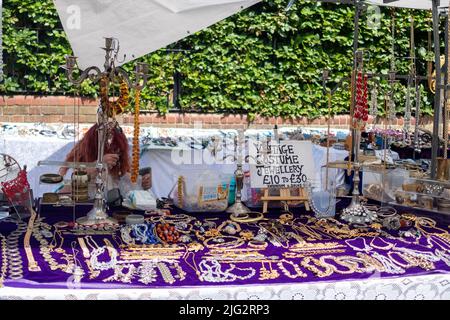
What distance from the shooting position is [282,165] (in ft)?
8.89

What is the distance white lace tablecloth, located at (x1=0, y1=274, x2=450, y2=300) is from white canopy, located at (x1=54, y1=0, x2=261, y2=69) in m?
1.52

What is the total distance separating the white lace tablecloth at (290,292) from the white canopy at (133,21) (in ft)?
4.98

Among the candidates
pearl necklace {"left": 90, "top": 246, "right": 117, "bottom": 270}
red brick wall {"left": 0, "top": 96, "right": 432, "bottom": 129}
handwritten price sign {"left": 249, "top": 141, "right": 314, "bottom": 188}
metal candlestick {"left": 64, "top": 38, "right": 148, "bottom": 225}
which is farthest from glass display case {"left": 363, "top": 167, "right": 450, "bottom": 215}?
red brick wall {"left": 0, "top": 96, "right": 432, "bottom": 129}

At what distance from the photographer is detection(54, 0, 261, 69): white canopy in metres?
2.66

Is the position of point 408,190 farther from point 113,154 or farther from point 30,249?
point 30,249

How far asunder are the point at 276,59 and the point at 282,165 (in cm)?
425

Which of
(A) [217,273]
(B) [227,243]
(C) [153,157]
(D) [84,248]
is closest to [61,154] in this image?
(C) [153,157]

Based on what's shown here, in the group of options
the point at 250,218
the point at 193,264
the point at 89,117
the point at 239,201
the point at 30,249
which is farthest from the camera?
the point at 89,117

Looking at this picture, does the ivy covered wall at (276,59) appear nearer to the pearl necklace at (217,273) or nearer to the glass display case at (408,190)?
the glass display case at (408,190)

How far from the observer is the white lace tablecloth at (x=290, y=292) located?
1604mm

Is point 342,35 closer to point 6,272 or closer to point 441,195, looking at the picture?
point 441,195

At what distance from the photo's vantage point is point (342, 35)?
6738mm
